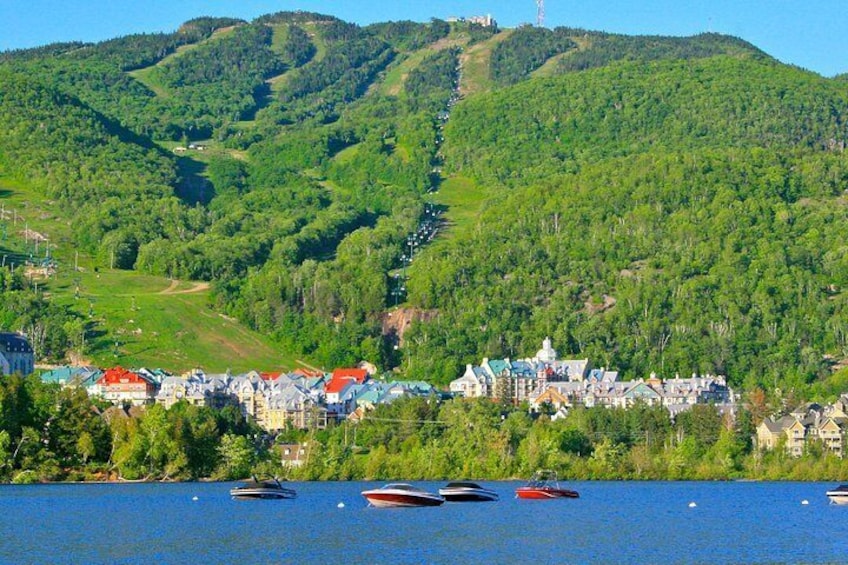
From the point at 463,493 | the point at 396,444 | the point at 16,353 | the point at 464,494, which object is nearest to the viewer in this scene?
the point at 463,493

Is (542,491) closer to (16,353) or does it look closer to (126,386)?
(126,386)

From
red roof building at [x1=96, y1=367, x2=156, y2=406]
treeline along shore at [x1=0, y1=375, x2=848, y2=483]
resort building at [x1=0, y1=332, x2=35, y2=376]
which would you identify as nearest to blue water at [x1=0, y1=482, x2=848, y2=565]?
treeline along shore at [x1=0, y1=375, x2=848, y2=483]

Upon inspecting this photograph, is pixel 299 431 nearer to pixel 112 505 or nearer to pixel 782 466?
pixel 782 466

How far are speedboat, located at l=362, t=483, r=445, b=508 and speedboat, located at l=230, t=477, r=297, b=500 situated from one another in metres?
9.69

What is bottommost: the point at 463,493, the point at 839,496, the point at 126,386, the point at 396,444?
the point at 839,496

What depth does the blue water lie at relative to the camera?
7862cm

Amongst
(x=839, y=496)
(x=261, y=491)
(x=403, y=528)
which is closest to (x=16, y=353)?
(x=261, y=491)

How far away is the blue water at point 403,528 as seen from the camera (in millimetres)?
78625

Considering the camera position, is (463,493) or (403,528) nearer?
(403,528)

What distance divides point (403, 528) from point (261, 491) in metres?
24.8

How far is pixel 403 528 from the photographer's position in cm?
9181

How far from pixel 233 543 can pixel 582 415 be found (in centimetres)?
7678

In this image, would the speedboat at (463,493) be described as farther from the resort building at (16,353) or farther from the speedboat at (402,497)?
the resort building at (16,353)

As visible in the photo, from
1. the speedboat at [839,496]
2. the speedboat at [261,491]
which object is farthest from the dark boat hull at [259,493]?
the speedboat at [839,496]
